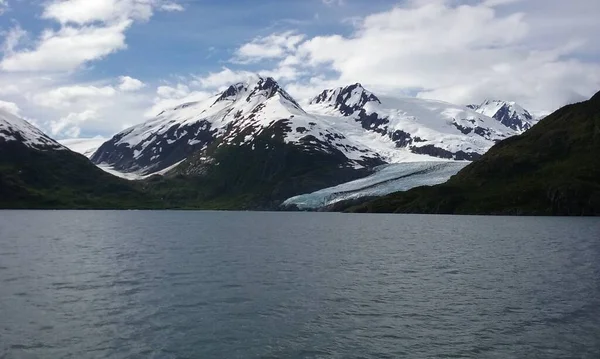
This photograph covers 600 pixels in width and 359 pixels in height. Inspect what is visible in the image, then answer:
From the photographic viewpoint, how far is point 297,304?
44.9 meters

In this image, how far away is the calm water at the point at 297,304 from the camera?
33062mm

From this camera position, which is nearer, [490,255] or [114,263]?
[114,263]

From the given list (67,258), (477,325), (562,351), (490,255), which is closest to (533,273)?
(490,255)

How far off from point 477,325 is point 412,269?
92.2ft

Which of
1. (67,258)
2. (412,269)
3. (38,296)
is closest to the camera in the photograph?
(38,296)

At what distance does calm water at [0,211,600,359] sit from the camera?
33.1m

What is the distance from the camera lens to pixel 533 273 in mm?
62906

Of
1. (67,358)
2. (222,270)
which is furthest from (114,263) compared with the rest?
A: (67,358)

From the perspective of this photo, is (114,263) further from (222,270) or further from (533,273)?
(533,273)

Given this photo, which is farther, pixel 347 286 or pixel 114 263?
pixel 114 263

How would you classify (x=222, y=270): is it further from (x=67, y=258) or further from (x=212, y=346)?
(x=212, y=346)

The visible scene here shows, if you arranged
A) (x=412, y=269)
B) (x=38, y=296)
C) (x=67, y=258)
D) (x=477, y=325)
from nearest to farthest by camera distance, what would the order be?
(x=477, y=325) < (x=38, y=296) < (x=412, y=269) < (x=67, y=258)

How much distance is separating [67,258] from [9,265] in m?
8.76

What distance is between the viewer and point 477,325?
3838cm
